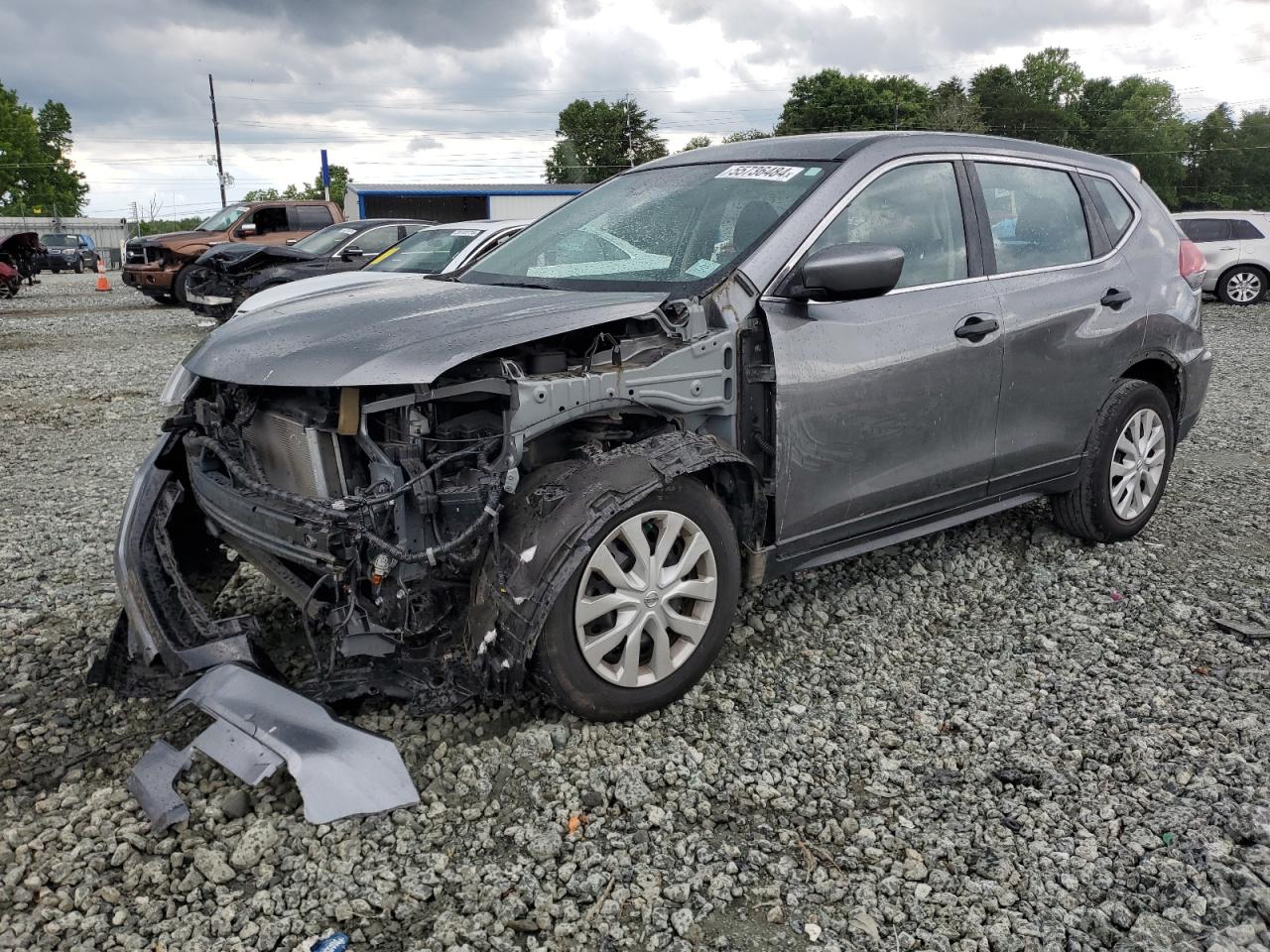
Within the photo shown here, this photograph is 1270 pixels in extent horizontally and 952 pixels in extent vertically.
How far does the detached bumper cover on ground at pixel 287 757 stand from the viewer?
8.52 ft

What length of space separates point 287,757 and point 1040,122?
82.3 metres

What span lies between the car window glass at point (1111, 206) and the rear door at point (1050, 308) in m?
0.02

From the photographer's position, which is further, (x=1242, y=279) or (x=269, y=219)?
(x=269, y=219)

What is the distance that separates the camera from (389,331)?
2.94 metres

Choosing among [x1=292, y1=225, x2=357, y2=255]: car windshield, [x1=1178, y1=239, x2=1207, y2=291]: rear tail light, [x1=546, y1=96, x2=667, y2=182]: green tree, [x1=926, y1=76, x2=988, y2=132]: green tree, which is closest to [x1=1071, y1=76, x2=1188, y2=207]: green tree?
[x1=926, y1=76, x2=988, y2=132]: green tree

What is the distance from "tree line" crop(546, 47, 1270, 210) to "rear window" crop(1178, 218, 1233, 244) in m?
47.2

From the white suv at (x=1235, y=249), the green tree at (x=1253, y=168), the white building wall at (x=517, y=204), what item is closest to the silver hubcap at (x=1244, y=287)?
the white suv at (x=1235, y=249)

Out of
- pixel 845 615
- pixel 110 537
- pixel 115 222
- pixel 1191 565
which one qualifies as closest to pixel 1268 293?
pixel 1191 565

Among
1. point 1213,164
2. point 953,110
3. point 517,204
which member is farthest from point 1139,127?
point 517,204

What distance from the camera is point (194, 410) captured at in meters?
3.51

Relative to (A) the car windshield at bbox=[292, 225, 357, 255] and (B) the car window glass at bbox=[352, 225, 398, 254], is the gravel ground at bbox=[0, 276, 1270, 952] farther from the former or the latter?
(A) the car windshield at bbox=[292, 225, 357, 255]

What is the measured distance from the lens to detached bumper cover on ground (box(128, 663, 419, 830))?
260 cm

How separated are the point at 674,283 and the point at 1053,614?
2.13m

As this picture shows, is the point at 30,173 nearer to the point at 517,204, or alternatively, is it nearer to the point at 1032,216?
the point at 517,204
